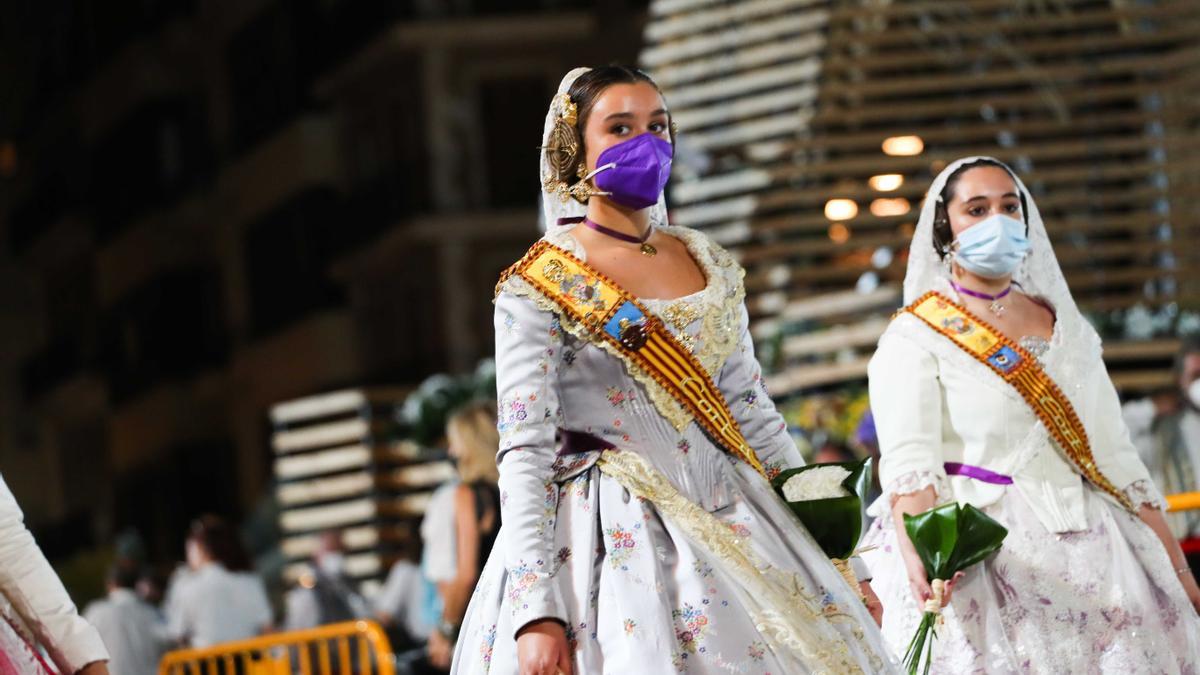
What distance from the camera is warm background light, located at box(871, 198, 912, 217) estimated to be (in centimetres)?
1528

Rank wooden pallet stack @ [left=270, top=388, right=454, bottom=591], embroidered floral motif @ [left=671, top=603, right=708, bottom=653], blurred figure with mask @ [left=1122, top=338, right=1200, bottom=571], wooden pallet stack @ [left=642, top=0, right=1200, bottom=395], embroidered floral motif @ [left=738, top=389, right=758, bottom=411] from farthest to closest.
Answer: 1. wooden pallet stack @ [left=270, top=388, right=454, bottom=591]
2. wooden pallet stack @ [left=642, top=0, right=1200, bottom=395]
3. blurred figure with mask @ [left=1122, top=338, right=1200, bottom=571]
4. embroidered floral motif @ [left=738, top=389, right=758, bottom=411]
5. embroidered floral motif @ [left=671, top=603, right=708, bottom=653]

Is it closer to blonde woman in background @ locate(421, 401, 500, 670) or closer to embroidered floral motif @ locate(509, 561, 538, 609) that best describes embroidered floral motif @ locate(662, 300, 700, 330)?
embroidered floral motif @ locate(509, 561, 538, 609)

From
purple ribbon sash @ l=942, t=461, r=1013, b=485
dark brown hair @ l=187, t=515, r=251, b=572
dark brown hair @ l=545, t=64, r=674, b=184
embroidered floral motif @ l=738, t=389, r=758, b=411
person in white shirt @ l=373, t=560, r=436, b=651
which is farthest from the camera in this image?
person in white shirt @ l=373, t=560, r=436, b=651

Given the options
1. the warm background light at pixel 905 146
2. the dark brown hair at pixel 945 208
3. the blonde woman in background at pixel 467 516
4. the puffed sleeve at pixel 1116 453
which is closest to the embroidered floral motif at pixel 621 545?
the puffed sleeve at pixel 1116 453

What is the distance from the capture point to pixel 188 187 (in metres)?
40.6

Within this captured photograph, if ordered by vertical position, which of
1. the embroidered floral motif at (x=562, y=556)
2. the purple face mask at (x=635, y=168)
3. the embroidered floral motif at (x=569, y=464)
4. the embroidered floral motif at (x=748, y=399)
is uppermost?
the purple face mask at (x=635, y=168)

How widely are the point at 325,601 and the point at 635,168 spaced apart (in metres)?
11.6

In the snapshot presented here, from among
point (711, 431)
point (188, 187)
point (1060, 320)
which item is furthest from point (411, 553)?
point (188, 187)

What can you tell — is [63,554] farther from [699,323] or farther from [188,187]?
[699,323]

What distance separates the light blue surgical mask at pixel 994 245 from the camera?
7.13 metres

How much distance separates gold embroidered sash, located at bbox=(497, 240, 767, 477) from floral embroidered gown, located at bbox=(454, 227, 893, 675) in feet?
0.09

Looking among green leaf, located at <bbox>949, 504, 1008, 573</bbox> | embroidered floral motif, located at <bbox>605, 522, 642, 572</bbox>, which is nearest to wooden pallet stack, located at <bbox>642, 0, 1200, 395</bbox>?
green leaf, located at <bbox>949, 504, 1008, 573</bbox>

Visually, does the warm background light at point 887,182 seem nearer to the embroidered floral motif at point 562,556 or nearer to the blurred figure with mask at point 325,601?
the blurred figure with mask at point 325,601

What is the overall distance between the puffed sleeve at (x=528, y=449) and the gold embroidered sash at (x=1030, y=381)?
2113 millimetres
